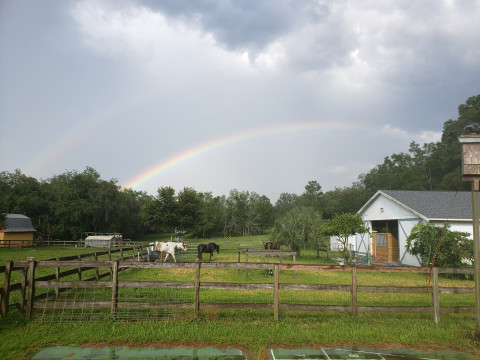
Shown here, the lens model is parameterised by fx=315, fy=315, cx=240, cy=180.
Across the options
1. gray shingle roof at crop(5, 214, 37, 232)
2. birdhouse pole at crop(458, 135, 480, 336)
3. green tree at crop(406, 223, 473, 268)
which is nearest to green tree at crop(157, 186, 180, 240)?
gray shingle roof at crop(5, 214, 37, 232)

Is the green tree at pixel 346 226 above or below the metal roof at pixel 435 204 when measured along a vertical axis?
below

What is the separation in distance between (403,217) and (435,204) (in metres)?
2.31

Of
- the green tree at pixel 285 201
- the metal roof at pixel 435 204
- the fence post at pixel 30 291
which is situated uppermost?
the green tree at pixel 285 201

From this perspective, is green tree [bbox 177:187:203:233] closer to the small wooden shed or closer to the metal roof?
the small wooden shed

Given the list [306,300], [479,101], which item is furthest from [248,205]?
[306,300]

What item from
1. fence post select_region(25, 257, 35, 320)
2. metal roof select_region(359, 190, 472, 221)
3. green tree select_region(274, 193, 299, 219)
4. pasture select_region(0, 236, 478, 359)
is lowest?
pasture select_region(0, 236, 478, 359)

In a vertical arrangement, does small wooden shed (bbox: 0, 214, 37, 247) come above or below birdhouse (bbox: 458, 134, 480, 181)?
below

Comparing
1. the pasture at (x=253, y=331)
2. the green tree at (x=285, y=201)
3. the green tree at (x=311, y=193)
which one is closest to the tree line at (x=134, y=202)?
the pasture at (x=253, y=331)

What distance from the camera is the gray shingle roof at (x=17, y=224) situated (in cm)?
4142

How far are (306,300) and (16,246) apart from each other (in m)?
41.3

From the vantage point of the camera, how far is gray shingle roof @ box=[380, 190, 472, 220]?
18219 mm

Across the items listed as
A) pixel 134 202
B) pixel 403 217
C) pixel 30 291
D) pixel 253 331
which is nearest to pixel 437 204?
pixel 403 217

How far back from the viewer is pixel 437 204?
67.8 feet

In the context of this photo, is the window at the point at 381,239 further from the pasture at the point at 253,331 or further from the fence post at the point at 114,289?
the fence post at the point at 114,289
